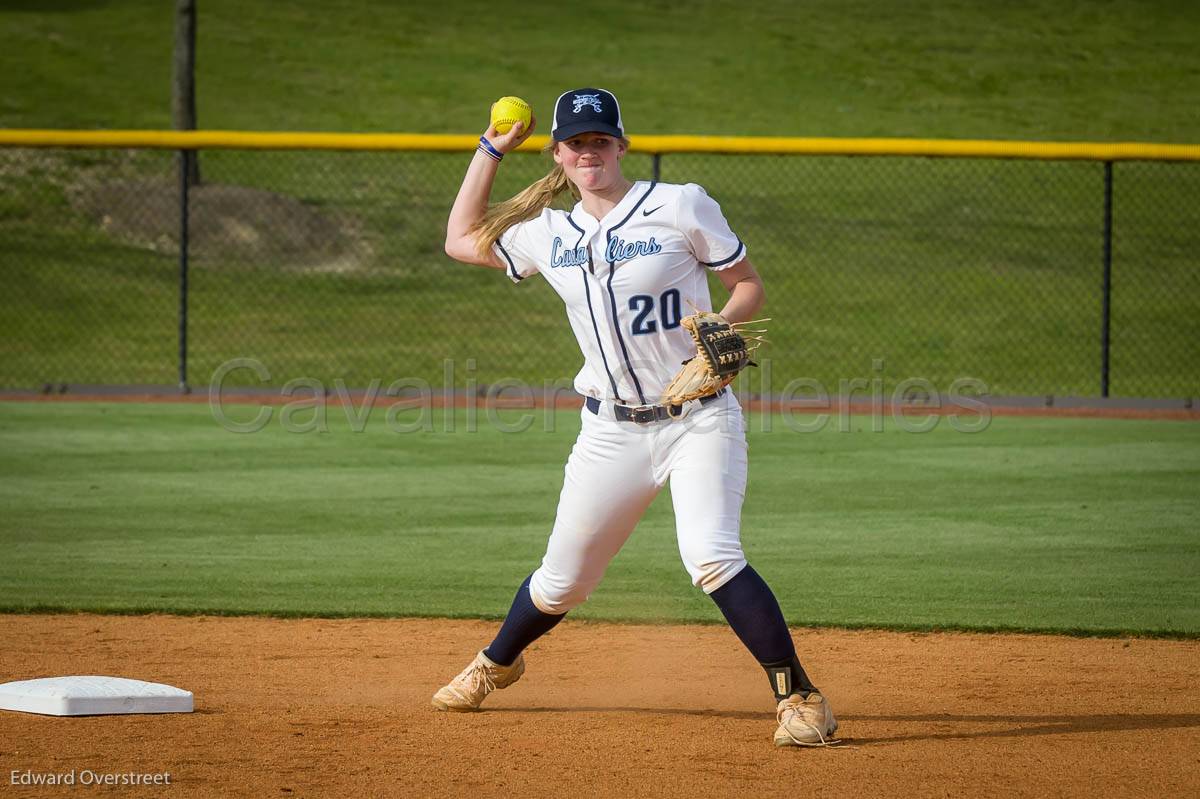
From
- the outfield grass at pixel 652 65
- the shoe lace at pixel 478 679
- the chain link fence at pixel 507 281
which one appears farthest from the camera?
the outfield grass at pixel 652 65

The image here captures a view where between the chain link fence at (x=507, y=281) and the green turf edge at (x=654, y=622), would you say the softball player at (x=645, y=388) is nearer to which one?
the green turf edge at (x=654, y=622)

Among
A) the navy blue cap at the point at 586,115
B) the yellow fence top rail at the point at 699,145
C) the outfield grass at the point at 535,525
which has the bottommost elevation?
the outfield grass at the point at 535,525

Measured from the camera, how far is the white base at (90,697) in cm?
456

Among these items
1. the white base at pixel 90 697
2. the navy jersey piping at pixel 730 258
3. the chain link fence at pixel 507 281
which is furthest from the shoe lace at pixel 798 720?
the chain link fence at pixel 507 281

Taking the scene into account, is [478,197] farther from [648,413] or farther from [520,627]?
[520,627]

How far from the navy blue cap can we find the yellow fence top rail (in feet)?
28.6

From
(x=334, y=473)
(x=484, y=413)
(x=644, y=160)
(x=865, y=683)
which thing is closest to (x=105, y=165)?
(x=644, y=160)

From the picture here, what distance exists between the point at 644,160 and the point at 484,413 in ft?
47.9

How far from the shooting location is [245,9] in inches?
1416

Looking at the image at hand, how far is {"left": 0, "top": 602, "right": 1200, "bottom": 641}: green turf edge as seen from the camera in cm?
616

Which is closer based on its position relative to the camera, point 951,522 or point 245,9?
point 951,522

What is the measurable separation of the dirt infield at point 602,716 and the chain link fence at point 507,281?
9.71m

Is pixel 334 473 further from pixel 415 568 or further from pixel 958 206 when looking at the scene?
pixel 958 206

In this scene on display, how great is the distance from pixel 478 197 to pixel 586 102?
0.59 metres
